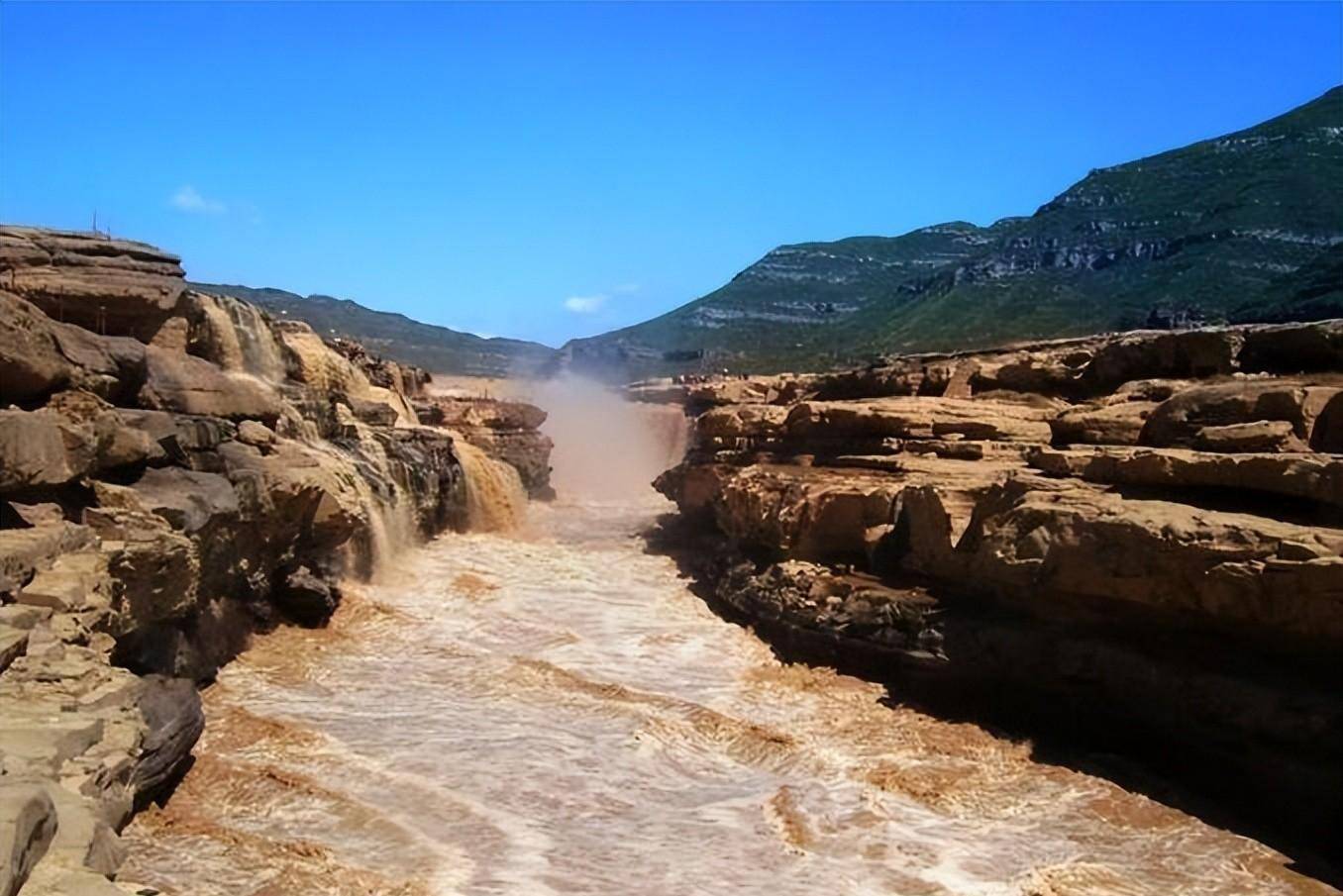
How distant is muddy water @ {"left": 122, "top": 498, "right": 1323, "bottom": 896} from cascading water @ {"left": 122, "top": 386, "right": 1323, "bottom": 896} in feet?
0.09

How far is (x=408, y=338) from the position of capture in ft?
281

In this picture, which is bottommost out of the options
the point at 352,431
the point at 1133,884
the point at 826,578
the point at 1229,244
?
the point at 1133,884

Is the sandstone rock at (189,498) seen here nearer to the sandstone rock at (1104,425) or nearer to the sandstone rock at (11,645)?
the sandstone rock at (11,645)

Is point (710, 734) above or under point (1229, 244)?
under

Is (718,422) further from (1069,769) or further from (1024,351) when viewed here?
(1069,769)

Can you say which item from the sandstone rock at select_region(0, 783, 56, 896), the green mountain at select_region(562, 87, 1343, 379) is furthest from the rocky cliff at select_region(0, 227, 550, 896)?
the green mountain at select_region(562, 87, 1343, 379)

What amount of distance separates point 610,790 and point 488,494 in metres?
15.3

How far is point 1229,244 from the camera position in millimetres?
48719

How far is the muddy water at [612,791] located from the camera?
8758 millimetres

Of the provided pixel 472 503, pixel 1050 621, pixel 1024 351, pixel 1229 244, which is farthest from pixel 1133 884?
pixel 1229 244

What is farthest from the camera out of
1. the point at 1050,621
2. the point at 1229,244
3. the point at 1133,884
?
the point at 1229,244

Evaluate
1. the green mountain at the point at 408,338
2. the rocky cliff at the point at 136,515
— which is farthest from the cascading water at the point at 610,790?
the green mountain at the point at 408,338

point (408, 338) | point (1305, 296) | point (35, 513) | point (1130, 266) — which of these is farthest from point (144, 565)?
point (408, 338)

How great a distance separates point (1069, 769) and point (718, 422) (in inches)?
496
